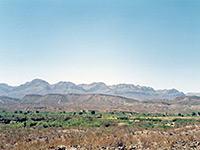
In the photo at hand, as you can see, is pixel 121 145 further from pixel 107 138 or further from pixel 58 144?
pixel 58 144

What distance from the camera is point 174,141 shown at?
37188mm

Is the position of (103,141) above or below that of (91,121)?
above

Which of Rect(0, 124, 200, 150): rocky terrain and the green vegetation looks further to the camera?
the green vegetation

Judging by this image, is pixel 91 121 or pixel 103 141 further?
pixel 91 121

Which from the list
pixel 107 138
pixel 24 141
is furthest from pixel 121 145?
pixel 24 141

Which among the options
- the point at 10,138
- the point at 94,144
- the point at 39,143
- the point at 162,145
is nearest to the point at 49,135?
the point at 39,143

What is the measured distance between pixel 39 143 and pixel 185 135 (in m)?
28.0

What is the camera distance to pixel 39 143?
38625 millimetres

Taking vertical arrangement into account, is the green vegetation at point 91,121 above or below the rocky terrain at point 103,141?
below

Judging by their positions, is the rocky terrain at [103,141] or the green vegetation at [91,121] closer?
the rocky terrain at [103,141]

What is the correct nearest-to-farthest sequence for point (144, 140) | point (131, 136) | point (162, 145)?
point (162, 145) < point (144, 140) < point (131, 136)

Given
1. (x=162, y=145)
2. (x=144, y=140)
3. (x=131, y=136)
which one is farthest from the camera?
(x=131, y=136)

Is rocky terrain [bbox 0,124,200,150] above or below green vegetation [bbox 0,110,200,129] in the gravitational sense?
above

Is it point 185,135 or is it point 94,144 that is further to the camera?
point 185,135
